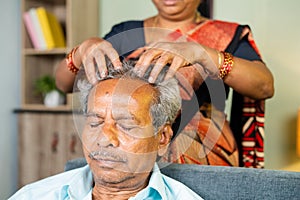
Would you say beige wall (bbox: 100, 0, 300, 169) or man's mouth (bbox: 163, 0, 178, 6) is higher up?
man's mouth (bbox: 163, 0, 178, 6)

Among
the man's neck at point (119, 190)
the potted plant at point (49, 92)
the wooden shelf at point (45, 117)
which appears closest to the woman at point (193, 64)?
the man's neck at point (119, 190)

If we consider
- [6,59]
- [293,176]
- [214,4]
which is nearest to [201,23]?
[293,176]

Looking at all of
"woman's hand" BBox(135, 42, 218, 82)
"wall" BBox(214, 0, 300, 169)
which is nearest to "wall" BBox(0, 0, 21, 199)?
"wall" BBox(214, 0, 300, 169)

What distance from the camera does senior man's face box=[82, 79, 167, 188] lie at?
1.20m

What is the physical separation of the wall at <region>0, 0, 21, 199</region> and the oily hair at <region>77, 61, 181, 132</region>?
6.67 feet

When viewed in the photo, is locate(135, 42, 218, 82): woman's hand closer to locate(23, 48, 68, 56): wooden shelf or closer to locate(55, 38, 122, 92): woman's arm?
locate(55, 38, 122, 92): woman's arm

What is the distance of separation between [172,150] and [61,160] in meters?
1.80

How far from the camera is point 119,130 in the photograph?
1198 mm

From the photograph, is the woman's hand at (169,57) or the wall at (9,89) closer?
the woman's hand at (169,57)

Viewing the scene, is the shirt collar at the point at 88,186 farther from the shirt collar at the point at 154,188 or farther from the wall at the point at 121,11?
the wall at the point at 121,11

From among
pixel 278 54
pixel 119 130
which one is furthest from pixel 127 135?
pixel 278 54

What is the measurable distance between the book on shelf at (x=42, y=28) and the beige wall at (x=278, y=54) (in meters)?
0.97

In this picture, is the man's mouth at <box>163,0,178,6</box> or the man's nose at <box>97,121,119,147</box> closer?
the man's nose at <box>97,121,119,147</box>

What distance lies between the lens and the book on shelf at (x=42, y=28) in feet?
10.2
